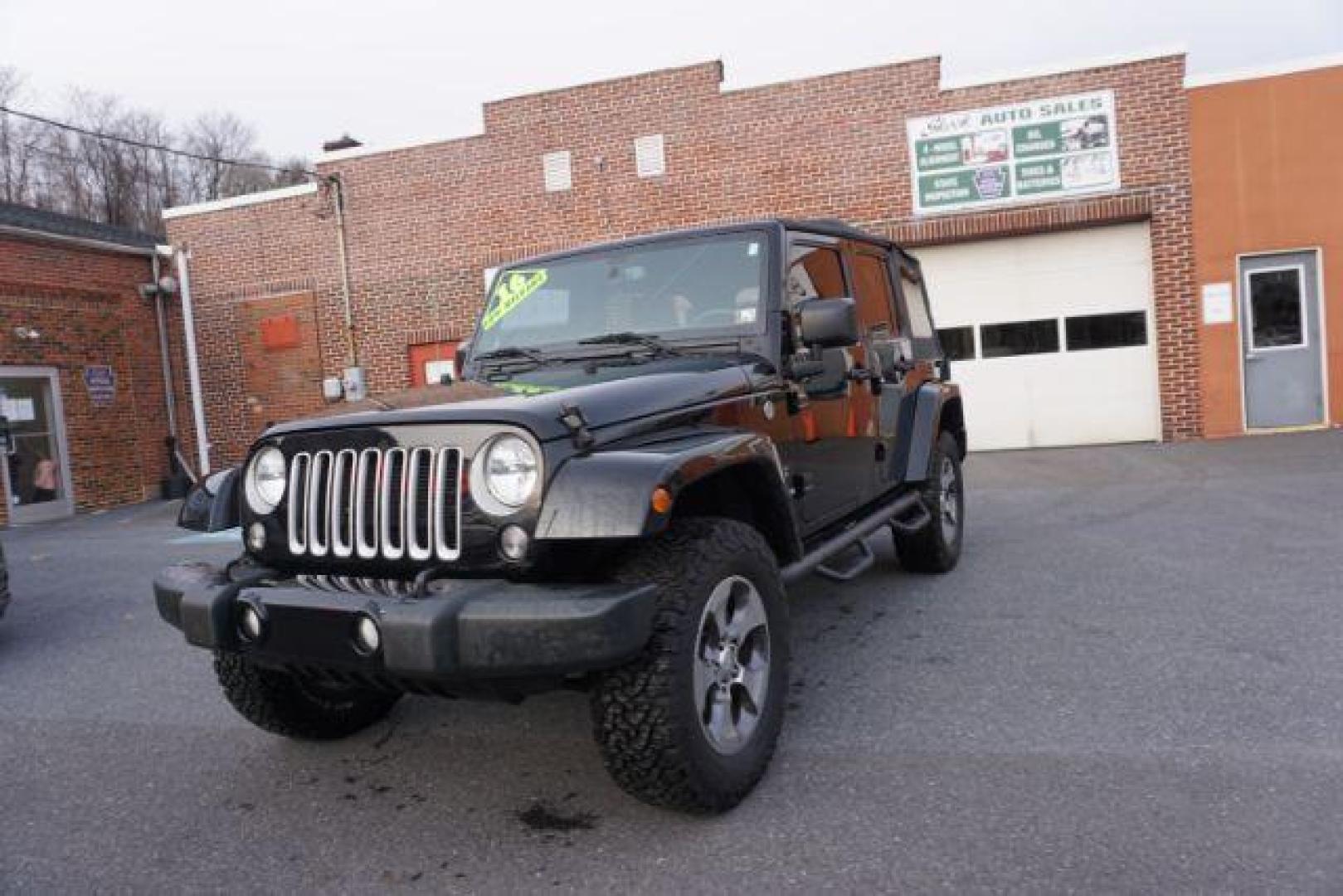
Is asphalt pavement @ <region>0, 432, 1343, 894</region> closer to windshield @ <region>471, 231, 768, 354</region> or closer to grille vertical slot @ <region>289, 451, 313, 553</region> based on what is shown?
grille vertical slot @ <region>289, 451, 313, 553</region>

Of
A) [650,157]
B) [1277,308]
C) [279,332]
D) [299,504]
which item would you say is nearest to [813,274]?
[299,504]

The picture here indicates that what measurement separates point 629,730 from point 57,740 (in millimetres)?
2690

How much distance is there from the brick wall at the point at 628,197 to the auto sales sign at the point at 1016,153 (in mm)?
149

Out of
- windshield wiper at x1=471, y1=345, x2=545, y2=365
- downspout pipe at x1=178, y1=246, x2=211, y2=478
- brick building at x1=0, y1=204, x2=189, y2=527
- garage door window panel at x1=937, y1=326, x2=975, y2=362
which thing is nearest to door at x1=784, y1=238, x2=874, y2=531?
windshield wiper at x1=471, y1=345, x2=545, y2=365

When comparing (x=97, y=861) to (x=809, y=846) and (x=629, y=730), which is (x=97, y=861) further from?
(x=809, y=846)

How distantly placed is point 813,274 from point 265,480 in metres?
2.34

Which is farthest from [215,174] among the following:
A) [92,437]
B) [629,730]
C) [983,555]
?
[629,730]

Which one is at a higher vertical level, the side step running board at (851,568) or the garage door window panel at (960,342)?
the garage door window panel at (960,342)

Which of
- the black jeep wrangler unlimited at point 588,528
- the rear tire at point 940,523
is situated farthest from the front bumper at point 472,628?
the rear tire at point 940,523

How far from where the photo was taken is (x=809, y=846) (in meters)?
2.67

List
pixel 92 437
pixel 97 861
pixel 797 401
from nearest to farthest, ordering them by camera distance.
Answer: pixel 97 861 → pixel 797 401 → pixel 92 437

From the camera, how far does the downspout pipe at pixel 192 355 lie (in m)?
15.1

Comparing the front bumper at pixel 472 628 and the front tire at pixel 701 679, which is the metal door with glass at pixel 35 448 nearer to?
the front bumper at pixel 472 628

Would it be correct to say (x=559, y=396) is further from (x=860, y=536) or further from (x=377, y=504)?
(x=860, y=536)
